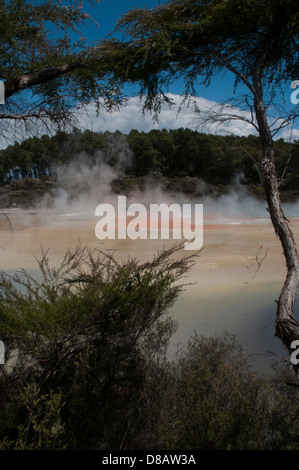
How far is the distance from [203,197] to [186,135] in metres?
5.32

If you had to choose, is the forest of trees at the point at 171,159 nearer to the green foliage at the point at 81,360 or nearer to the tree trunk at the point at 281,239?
the tree trunk at the point at 281,239

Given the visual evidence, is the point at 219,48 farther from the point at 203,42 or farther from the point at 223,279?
the point at 223,279

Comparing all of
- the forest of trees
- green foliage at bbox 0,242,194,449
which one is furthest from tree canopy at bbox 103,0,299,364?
the forest of trees

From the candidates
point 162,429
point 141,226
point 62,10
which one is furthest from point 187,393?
point 141,226

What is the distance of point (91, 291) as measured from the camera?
3.74 metres

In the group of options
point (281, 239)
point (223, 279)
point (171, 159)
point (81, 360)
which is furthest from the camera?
point (171, 159)

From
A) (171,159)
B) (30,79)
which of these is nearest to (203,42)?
(30,79)

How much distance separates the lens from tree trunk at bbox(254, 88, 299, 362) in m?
2.84

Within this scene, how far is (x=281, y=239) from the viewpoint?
136 inches

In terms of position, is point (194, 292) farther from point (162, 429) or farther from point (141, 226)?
point (141, 226)

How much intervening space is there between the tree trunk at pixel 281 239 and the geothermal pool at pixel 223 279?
170 millimetres

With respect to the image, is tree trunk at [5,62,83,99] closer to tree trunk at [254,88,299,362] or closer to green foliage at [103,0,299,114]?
green foliage at [103,0,299,114]

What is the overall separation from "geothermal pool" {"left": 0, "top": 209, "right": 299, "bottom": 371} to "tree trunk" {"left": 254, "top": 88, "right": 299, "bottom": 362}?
0.56ft

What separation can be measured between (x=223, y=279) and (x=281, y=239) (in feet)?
15.3
